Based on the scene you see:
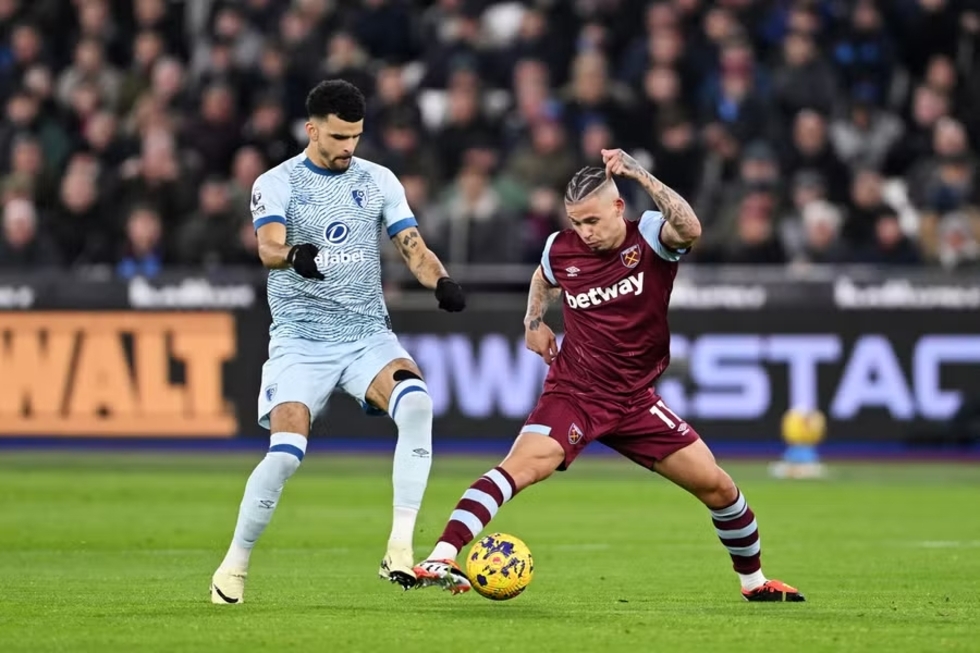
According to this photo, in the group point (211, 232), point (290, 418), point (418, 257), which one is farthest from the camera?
point (211, 232)

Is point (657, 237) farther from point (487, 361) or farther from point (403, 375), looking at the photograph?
point (487, 361)

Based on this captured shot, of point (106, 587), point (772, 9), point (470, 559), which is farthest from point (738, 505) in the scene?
point (772, 9)

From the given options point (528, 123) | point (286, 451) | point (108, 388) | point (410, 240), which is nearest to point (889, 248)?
point (528, 123)

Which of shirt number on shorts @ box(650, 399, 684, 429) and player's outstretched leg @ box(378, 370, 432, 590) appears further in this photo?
shirt number on shorts @ box(650, 399, 684, 429)

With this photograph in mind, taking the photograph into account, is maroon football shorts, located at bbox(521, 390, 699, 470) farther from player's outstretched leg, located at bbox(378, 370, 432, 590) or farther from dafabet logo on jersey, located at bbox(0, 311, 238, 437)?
dafabet logo on jersey, located at bbox(0, 311, 238, 437)

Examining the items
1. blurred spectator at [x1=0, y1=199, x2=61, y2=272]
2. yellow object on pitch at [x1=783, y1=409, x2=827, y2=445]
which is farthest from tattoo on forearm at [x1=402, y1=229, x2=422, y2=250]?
blurred spectator at [x1=0, y1=199, x2=61, y2=272]

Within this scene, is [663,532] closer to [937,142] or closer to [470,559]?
[470,559]

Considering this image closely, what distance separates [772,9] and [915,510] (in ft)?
32.2

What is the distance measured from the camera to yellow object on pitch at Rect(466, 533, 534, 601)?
9.36 m

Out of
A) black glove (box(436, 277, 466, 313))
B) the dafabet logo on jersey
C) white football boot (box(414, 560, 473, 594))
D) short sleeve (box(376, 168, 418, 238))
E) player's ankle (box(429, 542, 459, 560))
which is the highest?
short sleeve (box(376, 168, 418, 238))

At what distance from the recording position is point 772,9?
24.2 metres

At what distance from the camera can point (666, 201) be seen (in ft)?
31.3

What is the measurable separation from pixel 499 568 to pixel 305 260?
5.67 ft

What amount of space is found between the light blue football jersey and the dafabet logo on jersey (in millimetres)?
11133
